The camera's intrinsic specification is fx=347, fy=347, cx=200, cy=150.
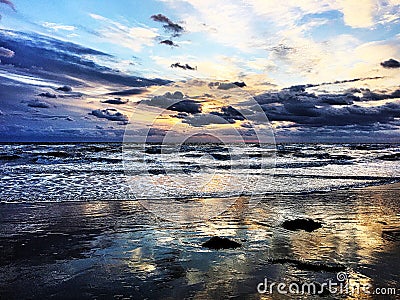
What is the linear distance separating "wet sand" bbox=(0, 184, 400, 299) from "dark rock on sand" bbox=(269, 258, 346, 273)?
0.05 feet

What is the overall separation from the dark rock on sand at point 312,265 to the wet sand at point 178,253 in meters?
0.02

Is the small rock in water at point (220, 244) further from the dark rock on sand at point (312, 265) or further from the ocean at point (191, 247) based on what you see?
the dark rock on sand at point (312, 265)

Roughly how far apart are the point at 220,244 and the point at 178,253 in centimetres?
89

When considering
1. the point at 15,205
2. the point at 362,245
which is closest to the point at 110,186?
the point at 15,205

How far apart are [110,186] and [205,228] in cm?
921

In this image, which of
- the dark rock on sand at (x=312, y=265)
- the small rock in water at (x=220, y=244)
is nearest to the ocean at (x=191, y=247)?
the dark rock on sand at (x=312, y=265)

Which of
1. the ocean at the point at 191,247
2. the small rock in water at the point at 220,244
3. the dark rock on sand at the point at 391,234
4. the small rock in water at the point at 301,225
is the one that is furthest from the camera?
the small rock in water at the point at 301,225

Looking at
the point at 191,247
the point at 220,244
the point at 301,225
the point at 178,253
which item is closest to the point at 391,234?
the point at 301,225

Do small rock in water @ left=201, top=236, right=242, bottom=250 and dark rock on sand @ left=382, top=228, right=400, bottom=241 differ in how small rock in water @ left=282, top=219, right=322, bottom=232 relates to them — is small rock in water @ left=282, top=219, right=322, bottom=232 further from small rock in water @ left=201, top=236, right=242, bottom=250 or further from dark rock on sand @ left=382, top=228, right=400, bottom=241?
small rock in water @ left=201, top=236, right=242, bottom=250

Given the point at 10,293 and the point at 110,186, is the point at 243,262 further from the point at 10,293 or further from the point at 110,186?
the point at 110,186

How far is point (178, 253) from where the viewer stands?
6375 millimetres

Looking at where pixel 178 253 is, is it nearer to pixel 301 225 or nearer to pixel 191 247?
pixel 191 247

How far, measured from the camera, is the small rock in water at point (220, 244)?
671cm

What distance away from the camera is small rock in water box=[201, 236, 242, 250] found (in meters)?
6.71
